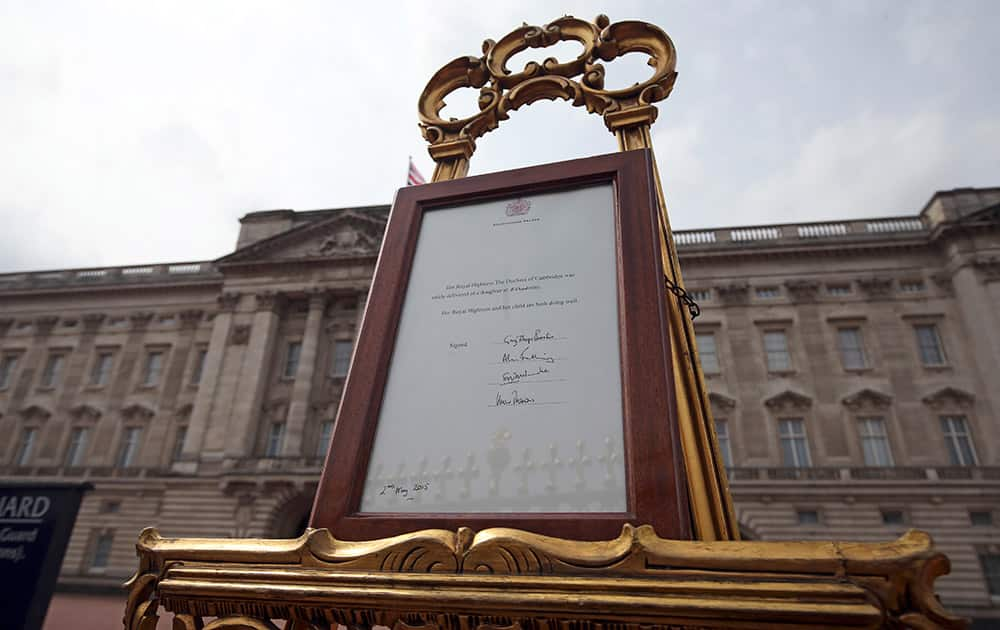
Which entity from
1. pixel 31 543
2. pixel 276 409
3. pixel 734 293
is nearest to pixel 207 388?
pixel 276 409

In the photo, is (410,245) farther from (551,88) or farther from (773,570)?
(773,570)

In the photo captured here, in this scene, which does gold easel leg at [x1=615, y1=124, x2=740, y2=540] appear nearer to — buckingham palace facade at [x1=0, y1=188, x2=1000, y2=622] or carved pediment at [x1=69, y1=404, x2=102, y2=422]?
buckingham palace facade at [x1=0, y1=188, x2=1000, y2=622]

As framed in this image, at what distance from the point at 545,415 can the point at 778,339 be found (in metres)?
24.9

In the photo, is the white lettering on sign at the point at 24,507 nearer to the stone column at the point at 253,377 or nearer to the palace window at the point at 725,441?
the stone column at the point at 253,377

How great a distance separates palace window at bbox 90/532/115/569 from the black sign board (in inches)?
909

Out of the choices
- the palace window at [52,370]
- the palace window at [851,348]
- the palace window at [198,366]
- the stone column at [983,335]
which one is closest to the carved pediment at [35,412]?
the palace window at [52,370]

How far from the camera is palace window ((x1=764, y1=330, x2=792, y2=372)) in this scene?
73.9 feet

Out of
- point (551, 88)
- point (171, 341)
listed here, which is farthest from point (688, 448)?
point (171, 341)

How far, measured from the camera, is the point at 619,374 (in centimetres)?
137

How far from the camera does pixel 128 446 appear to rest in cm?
2686

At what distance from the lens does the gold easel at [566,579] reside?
880mm

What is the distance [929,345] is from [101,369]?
3958 centimetres

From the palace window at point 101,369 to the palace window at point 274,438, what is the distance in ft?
36.9
